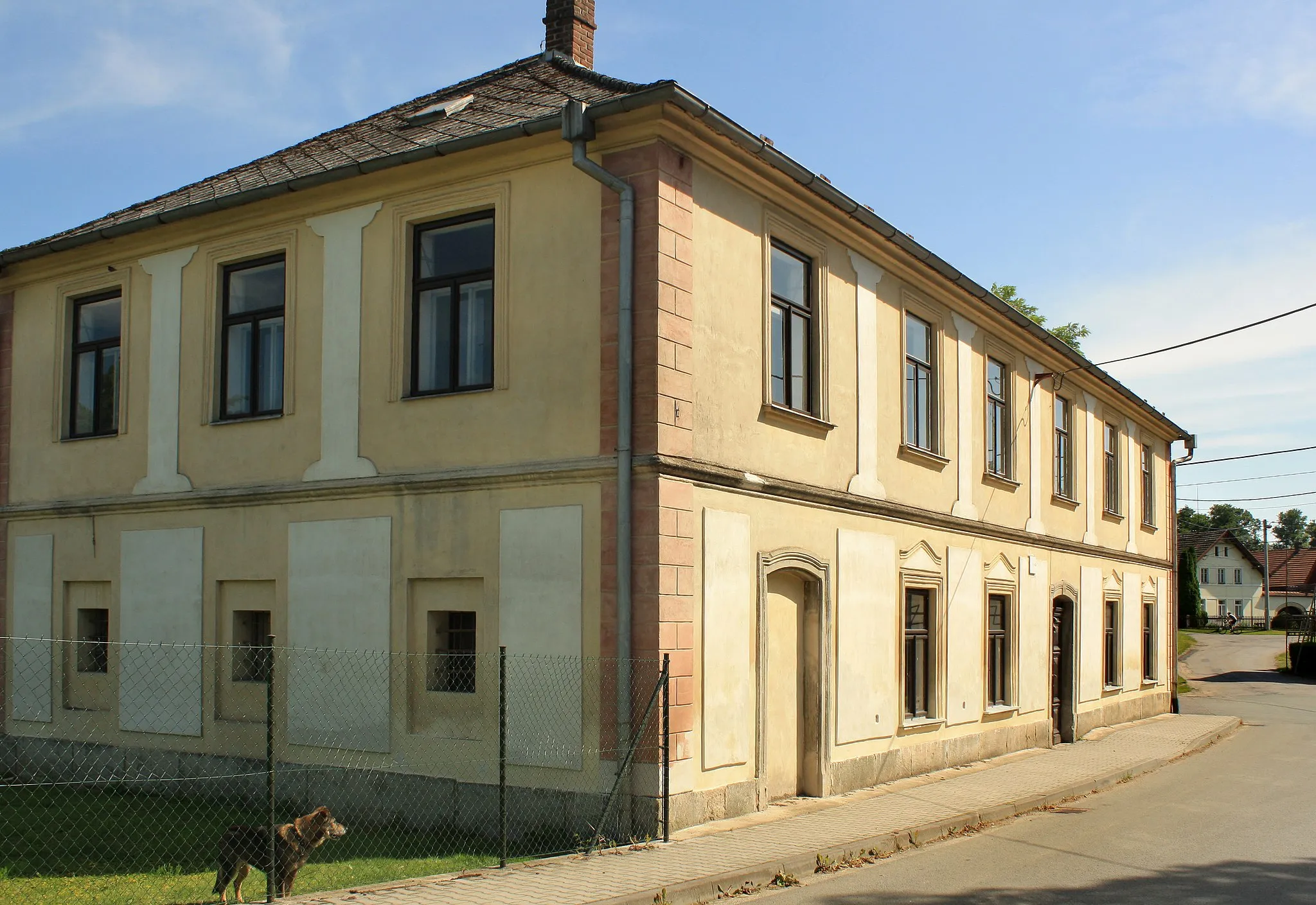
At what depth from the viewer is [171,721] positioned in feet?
44.9

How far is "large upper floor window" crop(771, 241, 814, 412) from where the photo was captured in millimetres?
12953

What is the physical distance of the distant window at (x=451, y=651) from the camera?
38.4ft

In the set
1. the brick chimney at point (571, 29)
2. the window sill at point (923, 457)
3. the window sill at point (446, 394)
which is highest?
the brick chimney at point (571, 29)

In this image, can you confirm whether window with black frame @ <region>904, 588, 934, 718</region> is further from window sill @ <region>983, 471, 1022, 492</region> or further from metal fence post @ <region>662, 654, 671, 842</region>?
metal fence post @ <region>662, 654, 671, 842</region>

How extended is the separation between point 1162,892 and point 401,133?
414 inches

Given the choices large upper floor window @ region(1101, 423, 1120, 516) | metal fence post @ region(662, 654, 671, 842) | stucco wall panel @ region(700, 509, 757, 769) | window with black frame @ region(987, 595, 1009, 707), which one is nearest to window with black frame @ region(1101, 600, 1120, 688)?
large upper floor window @ region(1101, 423, 1120, 516)

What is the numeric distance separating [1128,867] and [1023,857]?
90 cm

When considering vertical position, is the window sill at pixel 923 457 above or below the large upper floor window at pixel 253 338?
below

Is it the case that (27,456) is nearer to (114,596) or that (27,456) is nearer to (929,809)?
(114,596)

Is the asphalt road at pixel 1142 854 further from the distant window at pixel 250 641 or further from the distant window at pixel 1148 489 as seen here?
the distant window at pixel 1148 489

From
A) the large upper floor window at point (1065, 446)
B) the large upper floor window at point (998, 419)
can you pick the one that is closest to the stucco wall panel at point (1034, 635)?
the large upper floor window at point (998, 419)

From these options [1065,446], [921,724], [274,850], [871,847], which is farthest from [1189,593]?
[274,850]

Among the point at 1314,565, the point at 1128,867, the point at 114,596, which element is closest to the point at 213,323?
the point at 114,596

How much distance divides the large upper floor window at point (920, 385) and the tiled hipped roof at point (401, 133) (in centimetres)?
553
